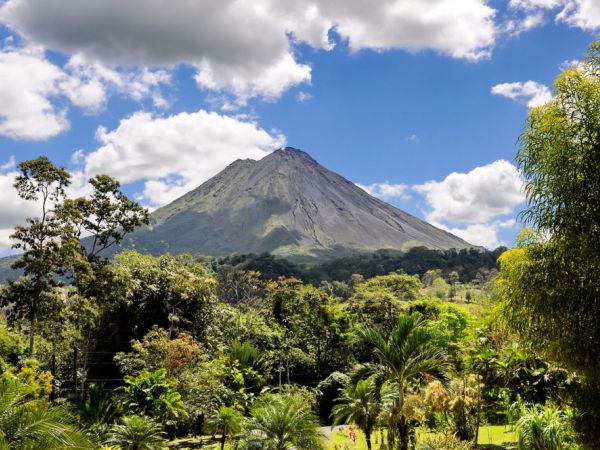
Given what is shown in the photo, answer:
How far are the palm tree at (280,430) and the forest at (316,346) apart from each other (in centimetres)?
5

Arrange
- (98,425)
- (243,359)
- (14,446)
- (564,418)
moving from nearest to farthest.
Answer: (14,446), (564,418), (98,425), (243,359)

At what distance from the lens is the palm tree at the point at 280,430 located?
13.3m

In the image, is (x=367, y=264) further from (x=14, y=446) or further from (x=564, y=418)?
(x=14, y=446)

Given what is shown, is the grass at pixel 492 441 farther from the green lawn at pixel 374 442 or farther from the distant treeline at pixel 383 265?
the distant treeline at pixel 383 265

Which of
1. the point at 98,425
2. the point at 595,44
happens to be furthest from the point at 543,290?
the point at 98,425

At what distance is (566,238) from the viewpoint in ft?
27.6

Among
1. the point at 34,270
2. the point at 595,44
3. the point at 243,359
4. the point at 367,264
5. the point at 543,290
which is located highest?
the point at 367,264

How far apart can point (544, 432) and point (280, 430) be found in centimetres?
636

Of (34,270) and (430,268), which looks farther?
(430,268)

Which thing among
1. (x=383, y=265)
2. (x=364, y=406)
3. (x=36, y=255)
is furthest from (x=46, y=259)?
(x=383, y=265)

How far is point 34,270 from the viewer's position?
56.7ft

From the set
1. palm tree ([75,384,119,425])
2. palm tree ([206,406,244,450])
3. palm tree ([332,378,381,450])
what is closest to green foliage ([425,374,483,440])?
palm tree ([332,378,381,450])

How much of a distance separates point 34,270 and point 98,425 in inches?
223

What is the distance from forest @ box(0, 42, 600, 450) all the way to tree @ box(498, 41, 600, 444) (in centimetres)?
3
